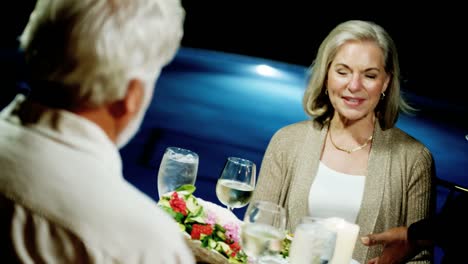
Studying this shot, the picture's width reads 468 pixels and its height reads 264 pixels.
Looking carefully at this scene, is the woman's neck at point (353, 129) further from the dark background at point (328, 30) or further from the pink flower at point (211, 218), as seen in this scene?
the dark background at point (328, 30)

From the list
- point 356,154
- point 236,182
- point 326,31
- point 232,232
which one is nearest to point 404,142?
point 356,154

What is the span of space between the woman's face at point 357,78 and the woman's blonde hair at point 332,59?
40 millimetres

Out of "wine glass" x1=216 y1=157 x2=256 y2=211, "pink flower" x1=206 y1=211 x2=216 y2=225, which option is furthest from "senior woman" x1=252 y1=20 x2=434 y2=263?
"pink flower" x1=206 y1=211 x2=216 y2=225

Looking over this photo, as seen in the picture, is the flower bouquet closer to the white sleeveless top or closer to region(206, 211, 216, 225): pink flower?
region(206, 211, 216, 225): pink flower

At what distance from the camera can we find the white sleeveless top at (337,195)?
2.35m

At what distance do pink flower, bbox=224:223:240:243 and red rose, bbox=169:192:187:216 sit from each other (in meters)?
0.16

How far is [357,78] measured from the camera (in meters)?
2.29

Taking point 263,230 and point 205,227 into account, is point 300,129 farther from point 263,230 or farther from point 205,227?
point 263,230

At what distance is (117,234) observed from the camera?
0.72 meters

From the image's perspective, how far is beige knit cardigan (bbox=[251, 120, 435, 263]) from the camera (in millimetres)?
2346

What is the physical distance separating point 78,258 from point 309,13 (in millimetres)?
29605

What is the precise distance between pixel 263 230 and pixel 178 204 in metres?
0.38

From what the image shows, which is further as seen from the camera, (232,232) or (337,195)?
(337,195)

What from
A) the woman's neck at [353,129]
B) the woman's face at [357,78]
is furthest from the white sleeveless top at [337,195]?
the woman's face at [357,78]
